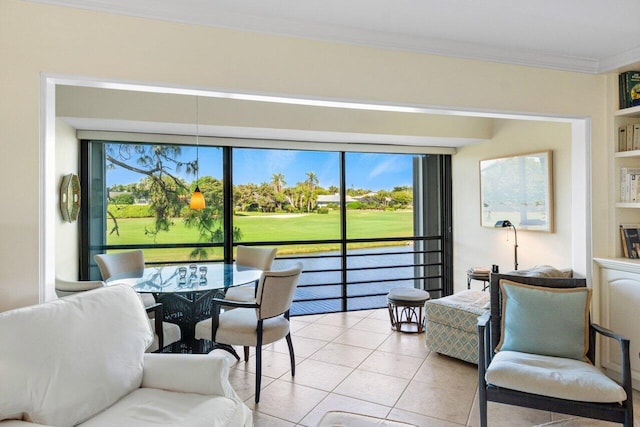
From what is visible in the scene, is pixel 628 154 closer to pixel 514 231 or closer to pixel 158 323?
pixel 514 231

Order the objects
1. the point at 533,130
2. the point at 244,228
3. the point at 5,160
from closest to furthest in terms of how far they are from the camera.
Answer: the point at 5,160 < the point at 533,130 < the point at 244,228

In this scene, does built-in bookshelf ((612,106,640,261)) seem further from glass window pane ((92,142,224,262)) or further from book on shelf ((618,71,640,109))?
glass window pane ((92,142,224,262))

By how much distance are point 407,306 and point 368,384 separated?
1.33 m

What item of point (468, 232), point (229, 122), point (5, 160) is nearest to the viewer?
point (5, 160)

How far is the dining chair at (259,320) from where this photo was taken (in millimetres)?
2910

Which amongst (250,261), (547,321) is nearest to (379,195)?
(250,261)

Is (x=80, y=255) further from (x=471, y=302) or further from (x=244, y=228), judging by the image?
(x=471, y=302)

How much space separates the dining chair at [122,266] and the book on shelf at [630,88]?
14.2 feet

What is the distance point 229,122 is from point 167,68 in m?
1.73

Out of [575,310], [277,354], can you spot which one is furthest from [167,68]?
[575,310]

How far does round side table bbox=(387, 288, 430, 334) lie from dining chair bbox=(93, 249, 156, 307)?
7.98 ft

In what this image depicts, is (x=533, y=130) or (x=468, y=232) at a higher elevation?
(x=533, y=130)

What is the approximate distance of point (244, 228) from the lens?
5.00 metres

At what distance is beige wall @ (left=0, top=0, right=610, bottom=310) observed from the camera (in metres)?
2.06
